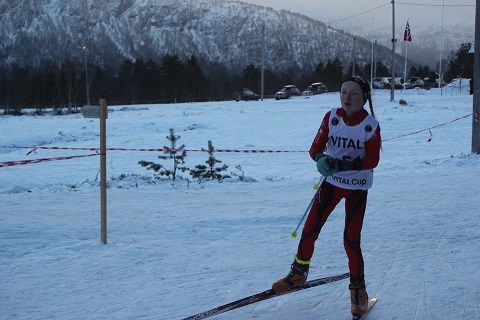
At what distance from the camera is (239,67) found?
164 meters

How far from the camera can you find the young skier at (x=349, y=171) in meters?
3.97

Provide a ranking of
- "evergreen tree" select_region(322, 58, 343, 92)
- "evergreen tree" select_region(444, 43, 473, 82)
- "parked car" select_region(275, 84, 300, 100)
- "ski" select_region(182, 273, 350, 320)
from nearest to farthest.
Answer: "ski" select_region(182, 273, 350, 320) → "parked car" select_region(275, 84, 300, 100) → "evergreen tree" select_region(444, 43, 473, 82) → "evergreen tree" select_region(322, 58, 343, 92)

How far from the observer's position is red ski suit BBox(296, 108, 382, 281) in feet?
13.0

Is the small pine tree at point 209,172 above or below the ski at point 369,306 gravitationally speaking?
above

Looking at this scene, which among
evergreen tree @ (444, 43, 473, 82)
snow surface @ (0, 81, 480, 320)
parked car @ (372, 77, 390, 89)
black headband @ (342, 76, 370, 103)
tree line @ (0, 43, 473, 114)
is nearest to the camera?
black headband @ (342, 76, 370, 103)

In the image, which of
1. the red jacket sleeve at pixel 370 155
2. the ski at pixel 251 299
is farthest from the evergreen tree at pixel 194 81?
the red jacket sleeve at pixel 370 155

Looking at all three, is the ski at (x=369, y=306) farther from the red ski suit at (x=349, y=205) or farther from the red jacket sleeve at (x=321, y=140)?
the red jacket sleeve at (x=321, y=140)

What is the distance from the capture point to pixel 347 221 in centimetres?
411

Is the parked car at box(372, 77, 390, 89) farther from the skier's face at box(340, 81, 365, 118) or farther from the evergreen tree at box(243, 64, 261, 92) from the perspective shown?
the skier's face at box(340, 81, 365, 118)

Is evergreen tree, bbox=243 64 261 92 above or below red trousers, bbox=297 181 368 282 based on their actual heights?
above

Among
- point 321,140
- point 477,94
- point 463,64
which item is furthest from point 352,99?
point 463,64

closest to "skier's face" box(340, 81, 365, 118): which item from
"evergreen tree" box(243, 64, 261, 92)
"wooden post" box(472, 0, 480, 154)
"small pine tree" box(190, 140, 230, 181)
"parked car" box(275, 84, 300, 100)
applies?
"small pine tree" box(190, 140, 230, 181)

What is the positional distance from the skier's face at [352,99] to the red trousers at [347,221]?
600mm

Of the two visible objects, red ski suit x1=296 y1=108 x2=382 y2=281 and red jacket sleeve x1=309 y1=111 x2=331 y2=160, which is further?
red jacket sleeve x1=309 y1=111 x2=331 y2=160
